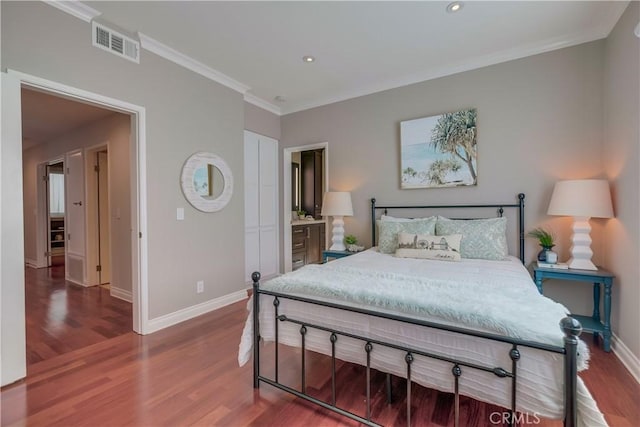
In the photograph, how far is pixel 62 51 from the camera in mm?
2248

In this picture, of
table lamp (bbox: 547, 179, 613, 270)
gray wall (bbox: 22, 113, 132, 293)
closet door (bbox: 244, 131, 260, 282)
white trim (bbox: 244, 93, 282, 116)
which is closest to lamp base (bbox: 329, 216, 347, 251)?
closet door (bbox: 244, 131, 260, 282)

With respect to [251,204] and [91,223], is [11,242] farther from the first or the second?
[91,223]

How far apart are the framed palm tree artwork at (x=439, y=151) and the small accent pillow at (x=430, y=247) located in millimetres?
808

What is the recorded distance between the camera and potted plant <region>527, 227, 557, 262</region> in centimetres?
→ 272

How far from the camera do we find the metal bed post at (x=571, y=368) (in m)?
1.02

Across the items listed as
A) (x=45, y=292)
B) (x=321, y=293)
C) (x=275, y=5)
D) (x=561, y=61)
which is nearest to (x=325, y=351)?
(x=321, y=293)

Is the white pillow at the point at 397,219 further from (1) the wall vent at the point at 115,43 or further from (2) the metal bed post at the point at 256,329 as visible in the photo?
(1) the wall vent at the point at 115,43

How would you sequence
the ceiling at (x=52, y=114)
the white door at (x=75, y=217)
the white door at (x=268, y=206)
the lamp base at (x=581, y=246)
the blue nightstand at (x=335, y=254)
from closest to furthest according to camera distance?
the lamp base at (x=581, y=246) → the ceiling at (x=52, y=114) → the blue nightstand at (x=335, y=254) → the white door at (x=268, y=206) → the white door at (x=75, y=217)

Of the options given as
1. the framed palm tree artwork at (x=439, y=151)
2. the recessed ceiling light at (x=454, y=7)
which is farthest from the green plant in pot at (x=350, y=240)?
the recessed ceiling light at (x=454, y=7)

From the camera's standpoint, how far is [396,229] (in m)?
3.24

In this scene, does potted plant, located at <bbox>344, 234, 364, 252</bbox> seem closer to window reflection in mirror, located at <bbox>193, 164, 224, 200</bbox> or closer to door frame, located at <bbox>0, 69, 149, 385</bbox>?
window reflection in mirror, located at <bbox>193, 164, 224, 200</bbox>

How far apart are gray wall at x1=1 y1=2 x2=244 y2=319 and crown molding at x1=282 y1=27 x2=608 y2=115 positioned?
1.46 m

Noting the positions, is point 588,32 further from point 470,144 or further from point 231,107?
point 231,107

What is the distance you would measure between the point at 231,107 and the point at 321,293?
2.92 meters
